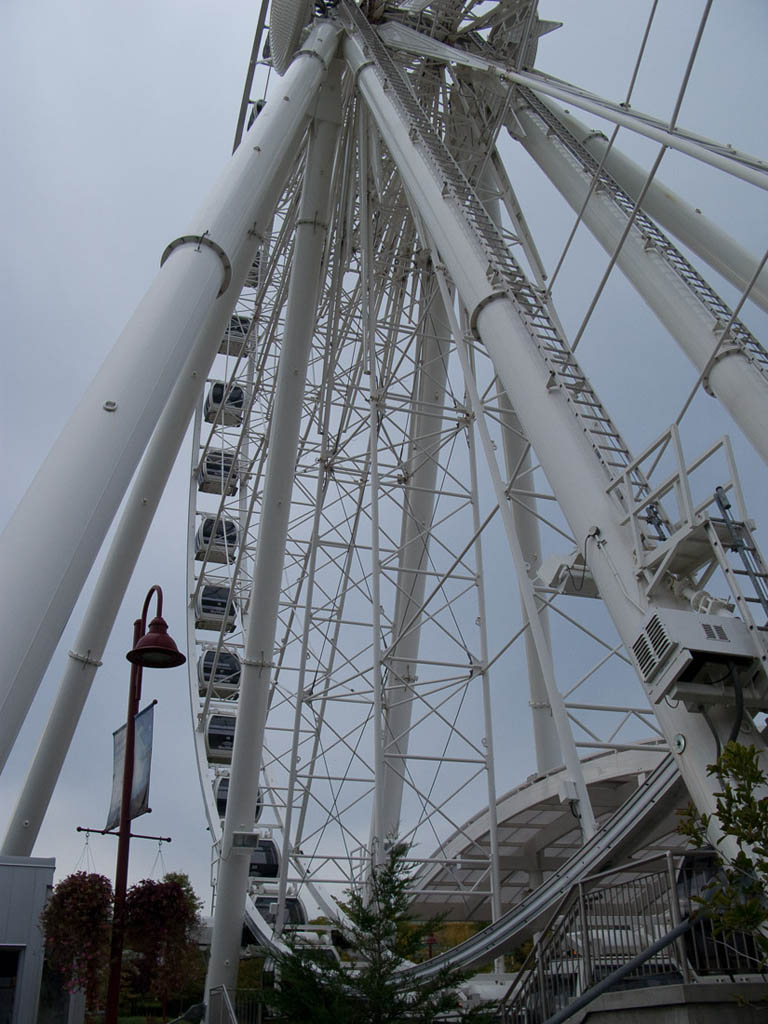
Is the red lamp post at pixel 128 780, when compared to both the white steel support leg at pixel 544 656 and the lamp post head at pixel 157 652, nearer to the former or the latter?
the lamp post head at pixel 157 652

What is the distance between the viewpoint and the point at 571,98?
9.30 meters

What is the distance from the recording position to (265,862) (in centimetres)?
2744

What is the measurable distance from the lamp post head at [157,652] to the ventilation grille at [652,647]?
3853 millimetres

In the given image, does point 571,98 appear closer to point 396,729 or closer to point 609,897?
point 609,897

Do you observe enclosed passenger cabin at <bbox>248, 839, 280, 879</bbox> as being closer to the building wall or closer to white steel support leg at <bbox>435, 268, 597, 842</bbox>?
the building wall

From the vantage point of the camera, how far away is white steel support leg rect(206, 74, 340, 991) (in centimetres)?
1359

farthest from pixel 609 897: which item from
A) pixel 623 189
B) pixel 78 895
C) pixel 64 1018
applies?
pixel 64 1018

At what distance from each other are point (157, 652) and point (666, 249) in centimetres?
684

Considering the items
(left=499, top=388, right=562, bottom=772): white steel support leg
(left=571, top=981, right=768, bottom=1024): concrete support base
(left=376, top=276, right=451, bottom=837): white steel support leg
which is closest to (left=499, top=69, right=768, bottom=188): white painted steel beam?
(left=571, top=981, right=768, bottom=1024): concrete support base

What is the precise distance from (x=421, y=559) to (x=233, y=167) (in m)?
9.63

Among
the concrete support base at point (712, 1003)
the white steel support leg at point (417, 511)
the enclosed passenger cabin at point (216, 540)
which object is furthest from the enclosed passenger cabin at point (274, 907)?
the concrete support base at point (712, 1003)

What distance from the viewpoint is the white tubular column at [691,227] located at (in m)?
10.2

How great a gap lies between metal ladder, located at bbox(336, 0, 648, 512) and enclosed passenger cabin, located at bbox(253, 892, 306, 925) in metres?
19.3

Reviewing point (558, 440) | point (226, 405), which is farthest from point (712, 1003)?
point (226, 405)
